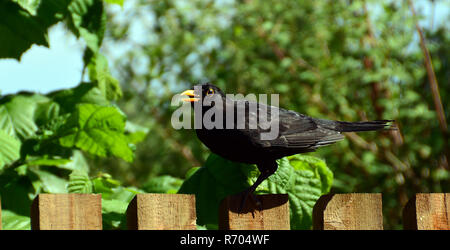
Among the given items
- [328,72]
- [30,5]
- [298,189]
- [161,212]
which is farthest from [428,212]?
[328,72]

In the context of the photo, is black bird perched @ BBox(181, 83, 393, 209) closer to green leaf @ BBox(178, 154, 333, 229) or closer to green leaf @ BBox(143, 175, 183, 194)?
green leaf @ BBox(178, 154, 333, 229)

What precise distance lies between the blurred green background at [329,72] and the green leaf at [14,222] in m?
2.59

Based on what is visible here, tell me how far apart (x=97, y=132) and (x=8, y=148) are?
411 mm

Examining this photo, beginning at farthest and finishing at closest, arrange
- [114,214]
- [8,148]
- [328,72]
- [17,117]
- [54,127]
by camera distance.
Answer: [328,72], [17,117], [54,127], [8,148], [114,214]

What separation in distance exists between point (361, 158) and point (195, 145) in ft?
5.68

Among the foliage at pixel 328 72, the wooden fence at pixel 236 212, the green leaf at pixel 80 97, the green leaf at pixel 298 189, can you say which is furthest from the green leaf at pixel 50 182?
the foliage at pixel 328 72

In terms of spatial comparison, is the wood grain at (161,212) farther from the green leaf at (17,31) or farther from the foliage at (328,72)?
the foliage at (328,72)

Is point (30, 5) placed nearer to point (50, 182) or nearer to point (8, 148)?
point (8, 148)

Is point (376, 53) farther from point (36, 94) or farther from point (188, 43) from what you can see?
point (36, 94)

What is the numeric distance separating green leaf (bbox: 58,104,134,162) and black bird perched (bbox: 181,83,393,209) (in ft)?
1.26

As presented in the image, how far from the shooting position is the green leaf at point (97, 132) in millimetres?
2703

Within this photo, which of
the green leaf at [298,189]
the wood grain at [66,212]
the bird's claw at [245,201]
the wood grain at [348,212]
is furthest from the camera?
the green leaf at [298,189]

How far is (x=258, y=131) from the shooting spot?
259 centimetres

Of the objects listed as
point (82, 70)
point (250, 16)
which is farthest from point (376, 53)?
point (82, 70)
